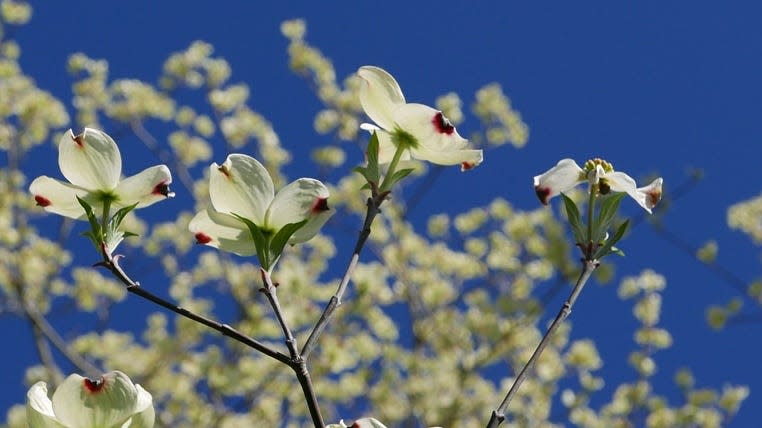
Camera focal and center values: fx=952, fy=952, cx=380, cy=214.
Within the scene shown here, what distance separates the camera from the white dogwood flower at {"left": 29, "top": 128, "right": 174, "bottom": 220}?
0.61 m

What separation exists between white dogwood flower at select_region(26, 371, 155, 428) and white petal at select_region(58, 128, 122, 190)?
16 cm

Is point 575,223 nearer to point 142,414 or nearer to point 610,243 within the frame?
point 610,243

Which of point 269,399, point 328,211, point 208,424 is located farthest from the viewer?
point 269,399

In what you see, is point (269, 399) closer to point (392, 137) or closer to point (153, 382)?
point (153, 382)

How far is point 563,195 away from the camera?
0.63 meters

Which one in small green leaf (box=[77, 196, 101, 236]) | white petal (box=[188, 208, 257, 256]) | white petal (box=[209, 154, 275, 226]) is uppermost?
white petal (box=[209, 154, 275, 226])

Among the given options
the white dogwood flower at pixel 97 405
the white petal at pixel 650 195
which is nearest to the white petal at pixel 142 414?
the white dogwood flower at pixel 97 405

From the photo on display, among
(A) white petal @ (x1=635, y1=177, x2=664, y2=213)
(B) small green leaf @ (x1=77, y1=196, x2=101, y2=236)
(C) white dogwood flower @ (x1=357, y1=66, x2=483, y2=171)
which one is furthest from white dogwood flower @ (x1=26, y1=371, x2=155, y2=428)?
(A) white petal @ (x1=635, y1=177, x2=664, y2=213)

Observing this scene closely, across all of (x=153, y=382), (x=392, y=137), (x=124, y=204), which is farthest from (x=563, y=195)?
(x=153, y=382)

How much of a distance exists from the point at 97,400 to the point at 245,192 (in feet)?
0.57

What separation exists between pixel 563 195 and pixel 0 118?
3937 mm

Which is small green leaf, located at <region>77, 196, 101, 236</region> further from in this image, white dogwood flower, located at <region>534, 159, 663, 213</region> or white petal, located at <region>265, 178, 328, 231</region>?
white dogwood flower, located at <region>534, 159, 663, 213</region>

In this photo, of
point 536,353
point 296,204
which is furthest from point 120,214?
point 536,353

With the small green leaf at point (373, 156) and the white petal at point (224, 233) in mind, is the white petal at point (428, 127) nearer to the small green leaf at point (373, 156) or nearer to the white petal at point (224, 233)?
the small green leaf at point (373, 156)
